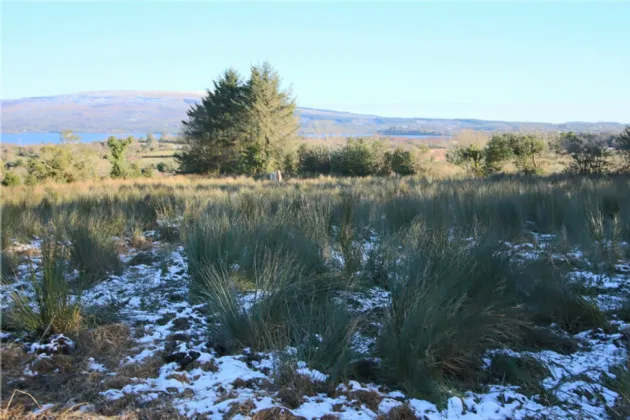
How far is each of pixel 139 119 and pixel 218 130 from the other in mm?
75331

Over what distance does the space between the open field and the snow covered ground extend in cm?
1

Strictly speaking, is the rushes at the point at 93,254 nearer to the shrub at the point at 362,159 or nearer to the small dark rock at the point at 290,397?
the small dark rock at the point at 290,397

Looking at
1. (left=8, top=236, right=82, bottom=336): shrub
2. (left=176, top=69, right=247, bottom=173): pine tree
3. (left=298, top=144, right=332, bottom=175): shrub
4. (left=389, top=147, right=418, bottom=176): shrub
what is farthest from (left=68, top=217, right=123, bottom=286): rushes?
(left=176, top=69, right=247, bottom=173): pine tree

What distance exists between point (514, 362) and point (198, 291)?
8.69 ft

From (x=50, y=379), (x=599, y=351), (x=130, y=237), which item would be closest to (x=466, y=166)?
(x=130, y=237)

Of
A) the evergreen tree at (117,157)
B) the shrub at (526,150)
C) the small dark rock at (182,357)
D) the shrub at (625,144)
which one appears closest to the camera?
the small dark rock at (182,357)

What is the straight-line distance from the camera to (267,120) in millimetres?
28547

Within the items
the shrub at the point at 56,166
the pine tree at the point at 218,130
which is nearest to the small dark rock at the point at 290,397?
the shrub at the point at 56,166

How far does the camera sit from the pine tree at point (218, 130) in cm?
2908

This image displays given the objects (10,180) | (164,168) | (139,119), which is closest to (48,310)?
(10,180)

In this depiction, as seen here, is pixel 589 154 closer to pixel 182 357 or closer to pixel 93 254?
pixel 93 254

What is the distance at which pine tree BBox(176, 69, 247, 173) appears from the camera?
95.4 ft

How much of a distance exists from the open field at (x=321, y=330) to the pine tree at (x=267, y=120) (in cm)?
2315

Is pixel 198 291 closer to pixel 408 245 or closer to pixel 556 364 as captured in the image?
pixel 408 245
